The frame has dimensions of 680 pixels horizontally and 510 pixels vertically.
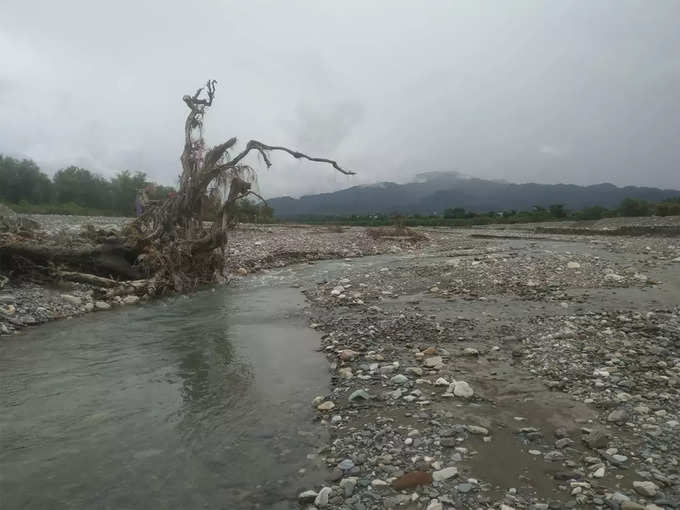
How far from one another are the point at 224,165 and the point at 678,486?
12928 mm

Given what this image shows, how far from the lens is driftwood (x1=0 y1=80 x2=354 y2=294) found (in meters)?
12.4

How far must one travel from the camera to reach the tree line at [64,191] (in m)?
58.2

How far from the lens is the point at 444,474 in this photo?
131 inches

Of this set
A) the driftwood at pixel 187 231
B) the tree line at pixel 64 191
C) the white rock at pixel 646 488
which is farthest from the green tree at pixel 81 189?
the white rock at pixel 646 488

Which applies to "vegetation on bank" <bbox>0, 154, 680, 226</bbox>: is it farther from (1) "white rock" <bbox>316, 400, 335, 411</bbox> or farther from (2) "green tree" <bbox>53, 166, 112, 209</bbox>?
(1) "white rock" <bbox>316, 400, 335, 411</bbox>

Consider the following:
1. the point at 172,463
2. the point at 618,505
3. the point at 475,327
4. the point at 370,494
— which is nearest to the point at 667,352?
the point at 475,327

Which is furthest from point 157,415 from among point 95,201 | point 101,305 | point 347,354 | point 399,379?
point 95,201

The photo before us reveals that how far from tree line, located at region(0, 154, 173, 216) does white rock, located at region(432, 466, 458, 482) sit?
60.8 metres

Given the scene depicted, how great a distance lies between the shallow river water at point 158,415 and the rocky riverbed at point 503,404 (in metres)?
0.42

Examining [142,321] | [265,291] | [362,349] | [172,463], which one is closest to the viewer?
[172,463]

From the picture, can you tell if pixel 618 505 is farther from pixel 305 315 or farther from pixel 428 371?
pixel 305 315

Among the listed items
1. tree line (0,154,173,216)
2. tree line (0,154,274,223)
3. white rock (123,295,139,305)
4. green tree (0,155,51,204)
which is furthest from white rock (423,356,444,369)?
green tree (0,155,51,204)

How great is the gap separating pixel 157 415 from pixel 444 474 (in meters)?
3.09

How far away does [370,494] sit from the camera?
126 inches
